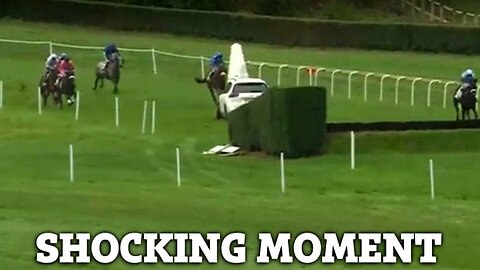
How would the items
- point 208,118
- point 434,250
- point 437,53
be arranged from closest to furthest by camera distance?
point 434,250 < point 208,118 < point 437,53

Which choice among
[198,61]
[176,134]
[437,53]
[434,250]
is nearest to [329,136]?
[176,134]

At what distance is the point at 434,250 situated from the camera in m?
18.3

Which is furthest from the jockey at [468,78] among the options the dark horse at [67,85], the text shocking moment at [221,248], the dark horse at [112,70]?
the text shocking moment at [221,248]

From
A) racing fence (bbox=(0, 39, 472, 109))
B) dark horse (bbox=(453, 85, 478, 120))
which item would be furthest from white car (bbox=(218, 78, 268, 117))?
racing fence (bbox=(0, 39, 472, 109))

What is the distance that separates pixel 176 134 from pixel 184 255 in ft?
72.2

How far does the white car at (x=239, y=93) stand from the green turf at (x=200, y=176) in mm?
625

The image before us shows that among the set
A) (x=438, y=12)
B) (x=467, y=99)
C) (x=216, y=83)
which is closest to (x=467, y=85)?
(x=467, y=99)

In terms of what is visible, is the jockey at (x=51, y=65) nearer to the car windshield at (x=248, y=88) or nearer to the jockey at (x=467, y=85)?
the car windshield at (x=248, y=88)

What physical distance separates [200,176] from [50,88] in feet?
57.3

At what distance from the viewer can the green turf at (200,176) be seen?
2044 cm

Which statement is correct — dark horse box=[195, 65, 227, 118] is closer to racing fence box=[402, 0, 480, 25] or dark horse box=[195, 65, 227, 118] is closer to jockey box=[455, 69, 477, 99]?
jockey box=[455, 69, 477, 99]

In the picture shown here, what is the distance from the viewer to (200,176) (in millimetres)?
29047

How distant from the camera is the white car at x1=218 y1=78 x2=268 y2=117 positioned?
42.4 m

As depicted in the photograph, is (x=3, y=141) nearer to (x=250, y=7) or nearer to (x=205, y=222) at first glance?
(x=205, y=222)
